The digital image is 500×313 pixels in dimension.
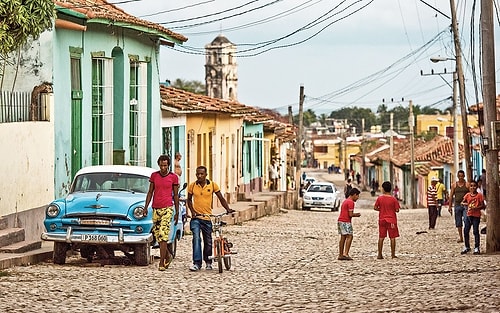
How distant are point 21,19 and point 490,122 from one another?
9.83 metres

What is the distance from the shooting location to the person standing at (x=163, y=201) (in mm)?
17031

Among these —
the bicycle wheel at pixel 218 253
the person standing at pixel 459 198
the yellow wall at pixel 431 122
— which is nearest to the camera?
the bicycle wheel at pixel 218 253

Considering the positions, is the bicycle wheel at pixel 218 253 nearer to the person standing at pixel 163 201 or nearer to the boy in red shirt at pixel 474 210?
the person standing at pixel 163 201

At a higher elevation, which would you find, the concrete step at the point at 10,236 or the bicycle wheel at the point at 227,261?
the concrete step at the point at 10,236

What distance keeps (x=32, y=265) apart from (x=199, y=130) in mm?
19019

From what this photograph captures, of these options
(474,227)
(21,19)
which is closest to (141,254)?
(21,19)

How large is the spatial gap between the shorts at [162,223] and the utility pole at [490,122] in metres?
6.85

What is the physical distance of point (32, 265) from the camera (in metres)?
17.5

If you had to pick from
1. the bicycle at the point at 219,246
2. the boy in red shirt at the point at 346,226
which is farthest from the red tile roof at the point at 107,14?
the boy in red shirt at the point at 346,226

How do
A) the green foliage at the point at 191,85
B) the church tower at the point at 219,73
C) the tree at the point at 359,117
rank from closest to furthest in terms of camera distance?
the church tower at the point at 219,73
the green foliage at the point at 191,85
the tree at the point at 359,117

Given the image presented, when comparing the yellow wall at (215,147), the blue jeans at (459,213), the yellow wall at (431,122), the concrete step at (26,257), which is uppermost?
the yellow wall at (431,122)

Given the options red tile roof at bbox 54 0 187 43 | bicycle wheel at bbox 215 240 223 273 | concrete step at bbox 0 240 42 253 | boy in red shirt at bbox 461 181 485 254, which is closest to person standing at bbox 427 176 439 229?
red tile roof at bbox 54 0 187 43

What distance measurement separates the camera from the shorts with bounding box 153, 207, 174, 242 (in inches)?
669

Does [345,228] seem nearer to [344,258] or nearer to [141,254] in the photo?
[344,258]
